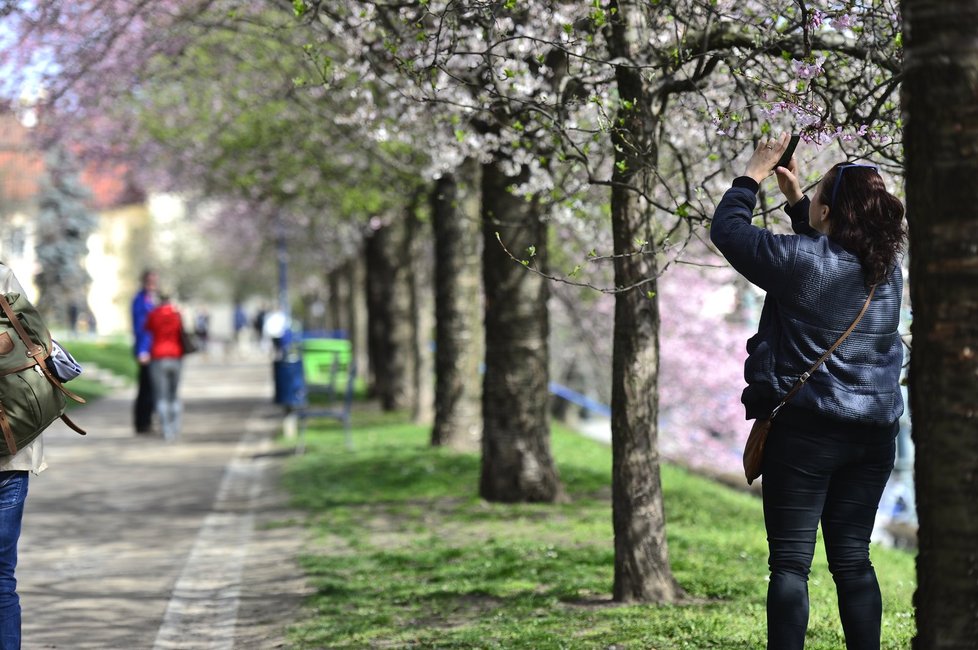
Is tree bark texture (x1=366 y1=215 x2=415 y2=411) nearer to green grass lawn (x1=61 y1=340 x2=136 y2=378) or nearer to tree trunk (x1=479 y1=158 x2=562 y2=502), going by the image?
tree trunk (x1=479 y1=158 x2=562 y2=502)

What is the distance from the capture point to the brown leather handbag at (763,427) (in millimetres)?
4309

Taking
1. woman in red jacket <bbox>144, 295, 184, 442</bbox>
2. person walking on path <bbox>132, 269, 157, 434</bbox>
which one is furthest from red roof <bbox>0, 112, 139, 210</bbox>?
woman in red jacket <bbox>144, 295, 184, 442</bbox>

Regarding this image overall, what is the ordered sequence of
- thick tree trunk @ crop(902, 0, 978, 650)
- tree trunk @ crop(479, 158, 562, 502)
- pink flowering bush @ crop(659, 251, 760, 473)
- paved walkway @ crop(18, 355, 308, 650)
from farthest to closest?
pink flowering bush @ crop(659, 251, 760, 473), tree trunk @ crop(479, 158, 562, 502), paved walkway @ crop(18, 355, 308, 650), thick tree trunk @ crop(902, 0, 978, 650)

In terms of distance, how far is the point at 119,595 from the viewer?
7.70 m

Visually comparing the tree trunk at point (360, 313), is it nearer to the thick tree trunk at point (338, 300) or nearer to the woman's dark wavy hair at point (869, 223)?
the thick tree trunk at point (338, 300)

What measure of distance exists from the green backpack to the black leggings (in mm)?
2519

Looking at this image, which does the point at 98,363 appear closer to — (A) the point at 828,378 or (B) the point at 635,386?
(B) the point at 635,386

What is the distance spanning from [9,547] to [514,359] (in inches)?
244

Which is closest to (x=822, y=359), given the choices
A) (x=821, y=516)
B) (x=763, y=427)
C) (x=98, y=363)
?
(x=763, y=427)

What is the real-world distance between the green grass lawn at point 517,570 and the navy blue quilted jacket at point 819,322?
1.65m

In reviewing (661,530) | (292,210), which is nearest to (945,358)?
(661,530)

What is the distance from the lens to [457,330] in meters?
15.6

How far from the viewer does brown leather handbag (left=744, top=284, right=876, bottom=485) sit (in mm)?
4309

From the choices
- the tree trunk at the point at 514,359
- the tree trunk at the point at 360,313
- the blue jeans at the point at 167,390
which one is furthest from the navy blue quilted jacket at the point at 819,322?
the tree trunk at the point at 360,313
